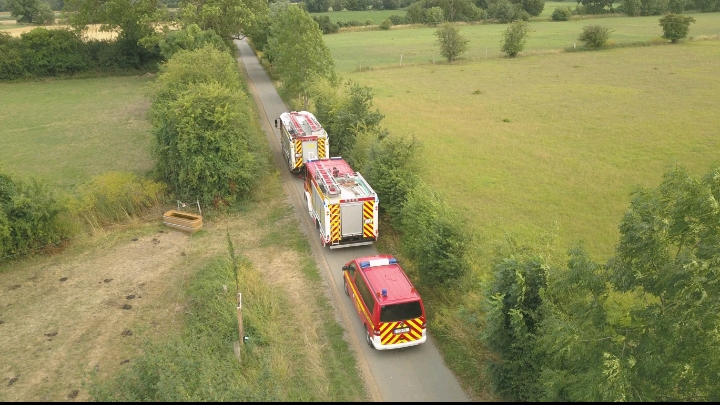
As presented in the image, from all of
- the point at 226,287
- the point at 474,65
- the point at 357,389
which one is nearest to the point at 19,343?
the point at 226,287

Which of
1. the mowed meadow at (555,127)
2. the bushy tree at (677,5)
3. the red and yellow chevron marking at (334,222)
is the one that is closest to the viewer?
the red and yellow chevron marking at (334,222)

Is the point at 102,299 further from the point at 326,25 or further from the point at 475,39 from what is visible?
the point at 326,25

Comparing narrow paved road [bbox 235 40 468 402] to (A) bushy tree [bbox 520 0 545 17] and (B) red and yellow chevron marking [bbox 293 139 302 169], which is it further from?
(A) bushy tree [bbox 520 0 545 17]

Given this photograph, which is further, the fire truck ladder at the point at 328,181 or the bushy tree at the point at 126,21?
the bushy tree at the point at 126,21

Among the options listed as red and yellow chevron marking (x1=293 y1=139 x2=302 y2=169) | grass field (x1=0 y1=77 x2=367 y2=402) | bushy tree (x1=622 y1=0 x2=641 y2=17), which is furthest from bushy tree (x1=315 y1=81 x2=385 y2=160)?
bushy tree (x1=622 y1=0 x2=641 y2=17)

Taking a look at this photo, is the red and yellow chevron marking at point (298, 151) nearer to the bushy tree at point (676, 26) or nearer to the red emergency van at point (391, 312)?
the red emergency van at point (391, 312)

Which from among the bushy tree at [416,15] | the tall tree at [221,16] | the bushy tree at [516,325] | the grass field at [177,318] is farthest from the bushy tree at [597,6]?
the bushy tree at [516,325]

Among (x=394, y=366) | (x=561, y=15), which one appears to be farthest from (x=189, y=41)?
(x=561, y=15)
